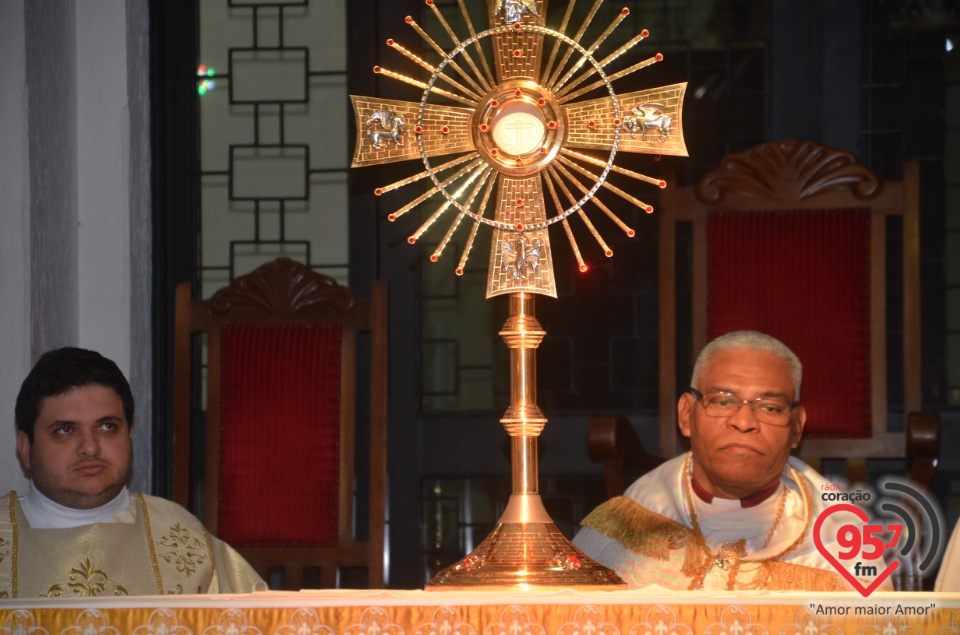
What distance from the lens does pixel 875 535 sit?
2.31 meters

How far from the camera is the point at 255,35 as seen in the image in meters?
4.25

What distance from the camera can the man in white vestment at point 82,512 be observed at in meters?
2.92

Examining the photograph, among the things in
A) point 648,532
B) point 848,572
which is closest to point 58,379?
point 648,532

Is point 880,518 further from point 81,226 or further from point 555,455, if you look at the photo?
point 81,226

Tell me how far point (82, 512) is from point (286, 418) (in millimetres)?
635

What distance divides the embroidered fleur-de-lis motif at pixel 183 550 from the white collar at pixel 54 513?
146 mm

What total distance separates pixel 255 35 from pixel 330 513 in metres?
1.65

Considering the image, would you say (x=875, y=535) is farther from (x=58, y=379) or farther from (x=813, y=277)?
(x=58, y=379)

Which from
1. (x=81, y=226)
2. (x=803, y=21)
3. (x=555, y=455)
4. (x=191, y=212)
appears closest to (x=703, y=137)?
(x=803, y=21)

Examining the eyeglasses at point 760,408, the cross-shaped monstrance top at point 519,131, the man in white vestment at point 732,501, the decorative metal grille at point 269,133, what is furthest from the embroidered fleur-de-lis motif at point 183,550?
the decorative metal grille at point 269,133

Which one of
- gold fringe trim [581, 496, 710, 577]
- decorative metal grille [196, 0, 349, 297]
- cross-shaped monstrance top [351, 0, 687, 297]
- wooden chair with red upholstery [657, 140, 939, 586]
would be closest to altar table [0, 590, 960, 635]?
cross-shaped monstrance top [351, 0, 687, 297]

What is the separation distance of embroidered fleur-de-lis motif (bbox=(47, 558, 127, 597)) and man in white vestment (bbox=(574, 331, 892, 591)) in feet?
3.52

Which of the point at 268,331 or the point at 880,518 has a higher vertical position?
the point at 268,331

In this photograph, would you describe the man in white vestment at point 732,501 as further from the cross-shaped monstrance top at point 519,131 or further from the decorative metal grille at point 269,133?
the decorative metal grille at point 269,133
